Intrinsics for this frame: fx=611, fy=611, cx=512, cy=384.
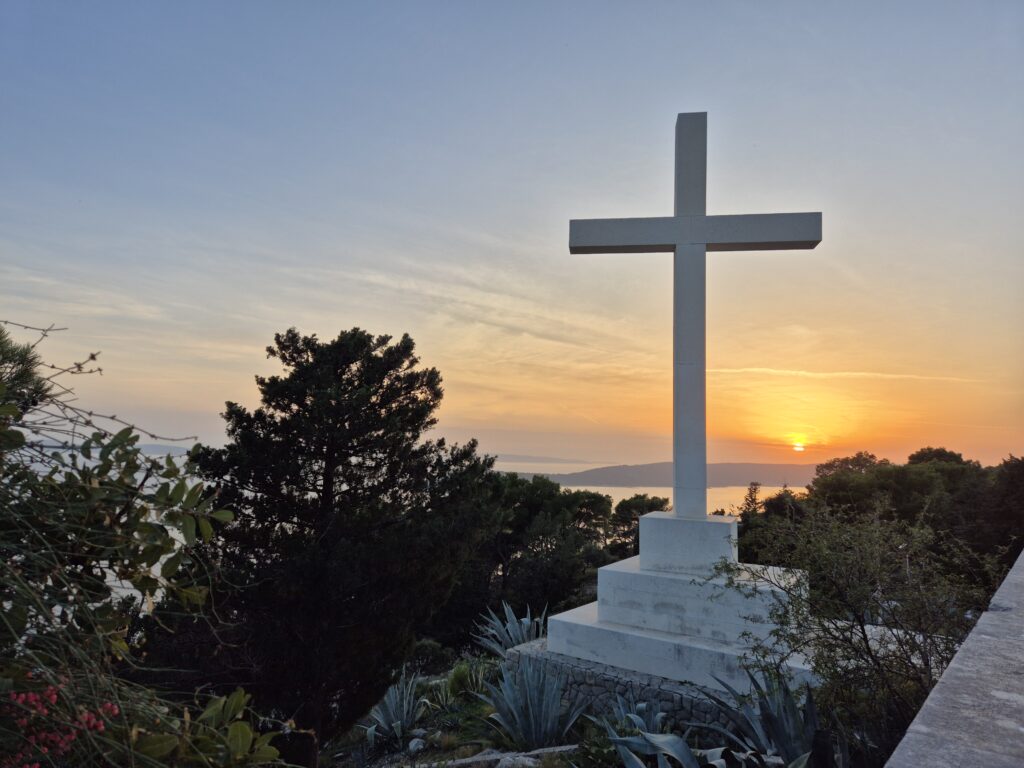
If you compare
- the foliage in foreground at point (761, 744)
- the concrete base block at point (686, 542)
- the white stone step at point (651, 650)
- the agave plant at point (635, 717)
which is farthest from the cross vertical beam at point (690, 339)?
the foliage in foreground at point (761, 744)

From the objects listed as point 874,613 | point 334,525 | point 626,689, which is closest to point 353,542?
point 334,525

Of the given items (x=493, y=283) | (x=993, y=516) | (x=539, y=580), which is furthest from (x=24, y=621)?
(x=993, y=516)

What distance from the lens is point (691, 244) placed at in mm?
6344

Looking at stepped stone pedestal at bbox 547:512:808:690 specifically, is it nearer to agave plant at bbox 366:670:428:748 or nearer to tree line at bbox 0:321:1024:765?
tree line at bbox 0:321:1024:765

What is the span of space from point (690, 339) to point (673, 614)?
2.66m

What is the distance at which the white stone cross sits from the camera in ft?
19.8

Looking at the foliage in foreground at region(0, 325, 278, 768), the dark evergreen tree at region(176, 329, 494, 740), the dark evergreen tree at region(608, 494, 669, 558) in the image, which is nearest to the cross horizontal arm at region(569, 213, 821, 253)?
the dark evergreen tree at region(176, 329, 494, 740)

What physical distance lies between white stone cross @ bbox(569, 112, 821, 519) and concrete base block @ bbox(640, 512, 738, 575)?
217 mm

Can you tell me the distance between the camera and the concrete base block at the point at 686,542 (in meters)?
5.73

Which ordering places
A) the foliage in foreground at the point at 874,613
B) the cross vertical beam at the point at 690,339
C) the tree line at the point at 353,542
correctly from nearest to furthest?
the foliage in foreground at the point at 874,613 < the tree line at the point at 353,542 < the cross vertical beam at the point at 690,339

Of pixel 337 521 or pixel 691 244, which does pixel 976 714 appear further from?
pixel 337 521

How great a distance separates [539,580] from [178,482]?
41.4 feet

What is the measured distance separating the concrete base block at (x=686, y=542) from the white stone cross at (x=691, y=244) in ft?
0.71

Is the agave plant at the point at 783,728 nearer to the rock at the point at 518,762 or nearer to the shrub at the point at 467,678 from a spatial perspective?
the rock at the point at 518,762
